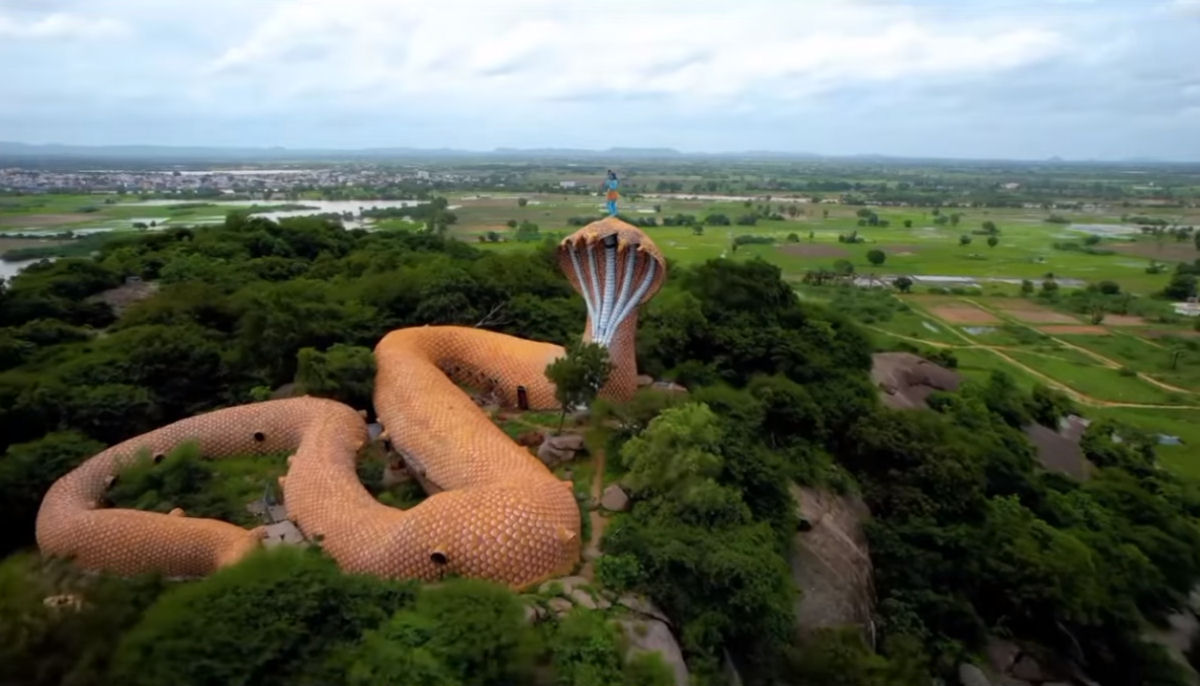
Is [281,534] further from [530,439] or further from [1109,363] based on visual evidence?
[1109,363]

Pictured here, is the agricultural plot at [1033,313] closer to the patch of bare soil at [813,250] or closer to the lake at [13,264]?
the patch of bare soil at [813,250]

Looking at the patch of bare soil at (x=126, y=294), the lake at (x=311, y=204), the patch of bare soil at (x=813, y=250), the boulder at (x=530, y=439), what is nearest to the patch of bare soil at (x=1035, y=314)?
the patch of bare soil at (x=813, y=250)

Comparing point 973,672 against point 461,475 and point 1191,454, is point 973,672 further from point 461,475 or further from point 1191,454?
point 1191,454

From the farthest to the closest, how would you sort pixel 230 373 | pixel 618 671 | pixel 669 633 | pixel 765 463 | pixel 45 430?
1. pixel 230 373
2. pixel 45 430
3. pixel 765 463
4. pixel 669 633
5. pixel 618 671

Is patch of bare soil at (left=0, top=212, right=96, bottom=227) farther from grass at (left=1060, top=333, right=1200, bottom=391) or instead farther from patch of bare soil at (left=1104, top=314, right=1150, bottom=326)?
patch of bare soil at (left=1104, top=314, right=1150, bottom=326)

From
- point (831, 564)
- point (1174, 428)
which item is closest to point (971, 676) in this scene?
point (831, 564)

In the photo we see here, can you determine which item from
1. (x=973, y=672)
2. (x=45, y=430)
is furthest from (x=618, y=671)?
(x=45, y=430)
